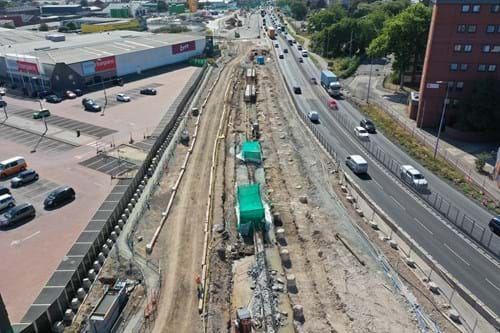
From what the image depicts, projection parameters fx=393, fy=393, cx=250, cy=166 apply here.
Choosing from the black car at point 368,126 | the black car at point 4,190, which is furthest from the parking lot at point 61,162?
the black car at point 368,126

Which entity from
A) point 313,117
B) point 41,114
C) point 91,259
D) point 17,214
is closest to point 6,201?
point 17,214

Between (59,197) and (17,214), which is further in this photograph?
(59,197)

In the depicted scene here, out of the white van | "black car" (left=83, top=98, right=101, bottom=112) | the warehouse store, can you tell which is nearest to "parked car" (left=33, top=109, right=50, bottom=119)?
"black car" (left=83, top=98, right=101, bottom=112)

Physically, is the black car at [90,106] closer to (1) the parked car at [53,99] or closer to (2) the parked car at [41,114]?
(2) the parked car at [41,114]

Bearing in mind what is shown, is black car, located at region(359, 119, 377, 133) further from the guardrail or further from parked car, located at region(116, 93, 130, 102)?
parked car, located at region(116, 93, 130, 102)

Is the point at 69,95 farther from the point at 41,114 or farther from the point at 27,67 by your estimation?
the point at 27,67
